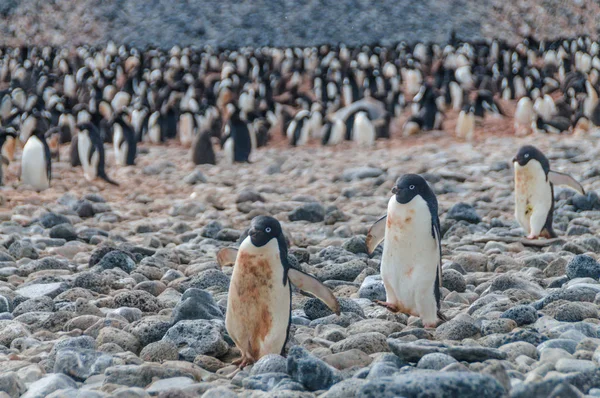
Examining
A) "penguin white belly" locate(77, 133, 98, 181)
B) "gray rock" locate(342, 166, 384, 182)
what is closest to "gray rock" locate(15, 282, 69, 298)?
"gray rock" locate(342, 166, 384, 182)

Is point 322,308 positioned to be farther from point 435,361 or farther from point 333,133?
point 333,133

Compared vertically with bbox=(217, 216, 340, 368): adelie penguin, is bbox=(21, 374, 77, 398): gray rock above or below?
below

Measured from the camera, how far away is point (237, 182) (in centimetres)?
1222

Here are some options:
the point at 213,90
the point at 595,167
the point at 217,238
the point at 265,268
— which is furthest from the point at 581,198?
the point at 213,90

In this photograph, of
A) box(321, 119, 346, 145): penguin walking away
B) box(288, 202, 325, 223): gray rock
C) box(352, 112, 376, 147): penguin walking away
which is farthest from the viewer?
box(321, 119, 346, 145): penguin walking away

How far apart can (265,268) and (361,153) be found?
→ 35.5 ft

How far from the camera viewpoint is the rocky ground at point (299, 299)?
137 inches

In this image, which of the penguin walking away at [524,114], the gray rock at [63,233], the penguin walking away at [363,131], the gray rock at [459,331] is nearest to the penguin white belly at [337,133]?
the penguin walking away at [363,131]

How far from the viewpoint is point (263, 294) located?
4.16 m

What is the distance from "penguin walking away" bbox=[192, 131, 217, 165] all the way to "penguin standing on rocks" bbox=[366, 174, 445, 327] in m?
8.98

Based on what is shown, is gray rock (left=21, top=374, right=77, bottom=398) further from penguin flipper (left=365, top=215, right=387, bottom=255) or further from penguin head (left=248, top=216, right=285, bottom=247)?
penguin flipper (left=365, top=215, right=387, bottom=255)

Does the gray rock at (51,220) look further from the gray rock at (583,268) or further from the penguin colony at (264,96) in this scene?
the gray rock at (583,268)

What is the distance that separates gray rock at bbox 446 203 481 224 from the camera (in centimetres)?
827

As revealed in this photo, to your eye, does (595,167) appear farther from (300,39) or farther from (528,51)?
(300,39)
